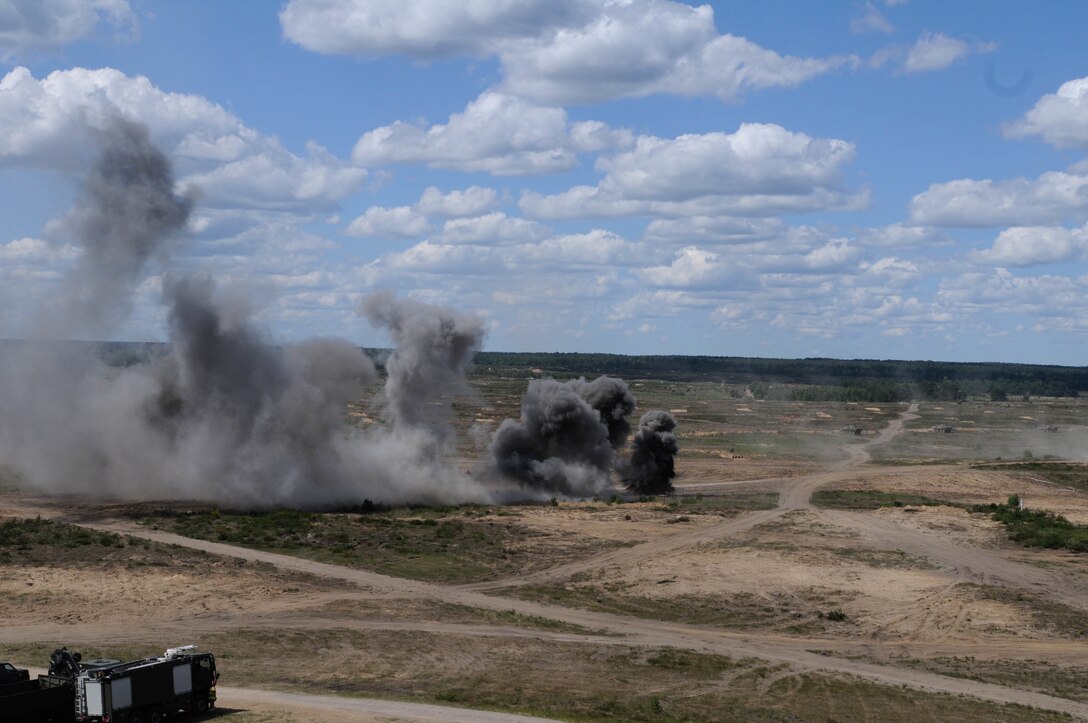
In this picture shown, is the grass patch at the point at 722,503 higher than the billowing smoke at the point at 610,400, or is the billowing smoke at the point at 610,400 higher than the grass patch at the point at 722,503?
the billowing smoke at the point at 610,400

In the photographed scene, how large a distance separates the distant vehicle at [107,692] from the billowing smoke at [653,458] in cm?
7147

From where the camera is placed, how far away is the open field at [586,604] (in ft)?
130

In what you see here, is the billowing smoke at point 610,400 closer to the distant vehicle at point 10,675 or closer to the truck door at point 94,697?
the truck door at point 94,697

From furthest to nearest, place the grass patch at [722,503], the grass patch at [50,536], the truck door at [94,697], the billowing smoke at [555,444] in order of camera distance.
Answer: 1. the billowing smoke at [555,444]
2. the grass patch at [722,503]
3. the grass patch at [50,536]
4. the truck door at [94,697]

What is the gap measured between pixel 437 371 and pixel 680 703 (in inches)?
2040

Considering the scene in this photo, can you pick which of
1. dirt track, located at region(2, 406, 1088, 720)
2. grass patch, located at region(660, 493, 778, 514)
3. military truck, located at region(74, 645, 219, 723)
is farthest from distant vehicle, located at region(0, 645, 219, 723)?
grass patch, located at region(660, 493, 778, 514)

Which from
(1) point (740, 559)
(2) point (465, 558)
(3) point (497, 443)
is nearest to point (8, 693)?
(2) point (465, 558)

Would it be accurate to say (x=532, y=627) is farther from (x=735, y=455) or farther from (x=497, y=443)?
(x=735, y=455)

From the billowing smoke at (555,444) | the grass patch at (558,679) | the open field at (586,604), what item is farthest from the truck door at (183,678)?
the billowing smoke at (555,444)

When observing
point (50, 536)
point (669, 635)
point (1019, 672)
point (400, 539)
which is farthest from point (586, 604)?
point (50, 536)

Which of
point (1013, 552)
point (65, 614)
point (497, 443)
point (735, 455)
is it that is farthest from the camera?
point (735, 455)

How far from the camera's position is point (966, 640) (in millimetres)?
50406

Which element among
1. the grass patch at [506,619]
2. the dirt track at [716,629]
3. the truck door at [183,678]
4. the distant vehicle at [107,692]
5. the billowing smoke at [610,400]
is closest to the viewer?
the distant vehicle at [107,692]

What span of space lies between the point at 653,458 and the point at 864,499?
1933cm
